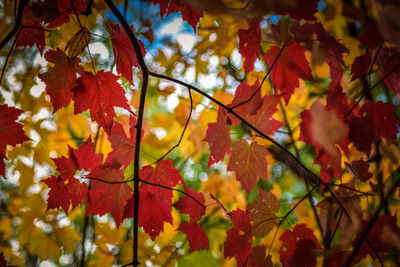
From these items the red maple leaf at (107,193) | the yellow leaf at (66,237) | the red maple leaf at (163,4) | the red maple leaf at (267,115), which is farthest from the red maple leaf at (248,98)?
the yellow leaf at (66,237)

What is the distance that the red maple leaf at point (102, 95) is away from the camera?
30.5 inches

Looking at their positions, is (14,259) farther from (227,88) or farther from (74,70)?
(227,88)

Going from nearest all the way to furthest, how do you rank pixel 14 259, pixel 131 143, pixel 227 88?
1. pixel 131 143
2. pixel 227 88
3. pixel 14 259

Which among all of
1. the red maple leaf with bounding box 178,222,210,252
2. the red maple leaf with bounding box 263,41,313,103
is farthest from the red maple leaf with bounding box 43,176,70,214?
the red maple leaf with bounding box 263,41,313,103

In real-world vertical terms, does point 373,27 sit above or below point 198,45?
below

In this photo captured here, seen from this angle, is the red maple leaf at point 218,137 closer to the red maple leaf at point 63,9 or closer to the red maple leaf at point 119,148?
the red maple leaf at point 119,148

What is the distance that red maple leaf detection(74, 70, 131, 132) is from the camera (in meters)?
0.77

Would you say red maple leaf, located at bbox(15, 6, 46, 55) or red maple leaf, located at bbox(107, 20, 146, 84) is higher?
red maple leaf, located at bbox(15, 6, 46, 55)

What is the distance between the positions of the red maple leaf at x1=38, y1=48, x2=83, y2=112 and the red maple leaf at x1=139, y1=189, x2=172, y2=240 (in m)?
0.35

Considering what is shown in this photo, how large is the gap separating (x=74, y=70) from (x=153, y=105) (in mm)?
997

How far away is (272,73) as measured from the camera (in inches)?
33.4

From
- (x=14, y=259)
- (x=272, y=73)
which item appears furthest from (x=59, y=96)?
(x=14, y=259)

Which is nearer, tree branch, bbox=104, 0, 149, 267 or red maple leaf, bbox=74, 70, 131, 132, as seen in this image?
tree branch, bbox=104, 0, 149, 267

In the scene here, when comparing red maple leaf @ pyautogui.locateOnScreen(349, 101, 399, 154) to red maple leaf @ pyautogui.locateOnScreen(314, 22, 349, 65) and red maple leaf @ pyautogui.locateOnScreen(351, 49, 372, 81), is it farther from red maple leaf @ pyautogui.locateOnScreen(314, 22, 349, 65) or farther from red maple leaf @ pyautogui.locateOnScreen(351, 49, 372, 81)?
red maple leaf @ pyautogui.locateOnScreen(314, 22, 349, 65)
